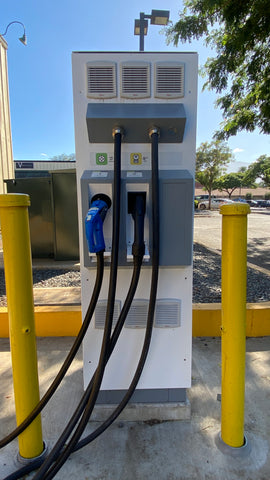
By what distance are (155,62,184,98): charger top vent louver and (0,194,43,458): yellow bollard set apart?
898 mm

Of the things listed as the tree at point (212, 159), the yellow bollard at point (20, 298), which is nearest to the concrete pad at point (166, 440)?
the yellow bollard at point (20, 298)

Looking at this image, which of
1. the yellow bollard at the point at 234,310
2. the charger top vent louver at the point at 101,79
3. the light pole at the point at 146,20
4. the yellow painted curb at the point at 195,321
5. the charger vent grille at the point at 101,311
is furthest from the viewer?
the light pole at the point at 146,20

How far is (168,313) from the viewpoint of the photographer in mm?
1721

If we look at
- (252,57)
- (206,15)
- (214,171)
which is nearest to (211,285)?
(252,57)

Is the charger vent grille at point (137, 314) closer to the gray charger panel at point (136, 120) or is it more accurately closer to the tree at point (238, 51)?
the gray charger panel at point (136, 120)

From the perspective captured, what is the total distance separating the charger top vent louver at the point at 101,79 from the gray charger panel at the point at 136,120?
65 millimetres

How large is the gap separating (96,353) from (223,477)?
0.87 meters

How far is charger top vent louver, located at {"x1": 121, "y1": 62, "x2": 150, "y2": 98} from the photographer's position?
1537 millimetres

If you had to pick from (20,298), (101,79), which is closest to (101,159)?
(101,79)

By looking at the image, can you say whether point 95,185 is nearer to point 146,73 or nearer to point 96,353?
point 146,73

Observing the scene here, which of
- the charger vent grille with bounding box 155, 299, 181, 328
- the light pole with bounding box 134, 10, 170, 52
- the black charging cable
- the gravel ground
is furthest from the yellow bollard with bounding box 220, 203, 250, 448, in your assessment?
the light pole with bounding box 134, 10, 170, 52

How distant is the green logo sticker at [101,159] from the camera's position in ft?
5.26

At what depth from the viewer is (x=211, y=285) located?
423 cm

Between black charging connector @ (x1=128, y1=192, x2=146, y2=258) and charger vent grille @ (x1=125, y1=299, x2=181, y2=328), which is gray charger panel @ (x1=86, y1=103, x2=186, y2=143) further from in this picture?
charger vent grille @ (x1=125, y1=299, x2=181, y2=328)
